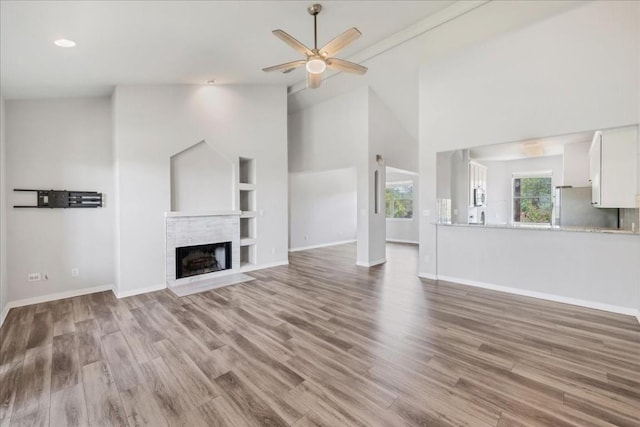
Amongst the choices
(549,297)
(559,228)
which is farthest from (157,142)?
(549,297)

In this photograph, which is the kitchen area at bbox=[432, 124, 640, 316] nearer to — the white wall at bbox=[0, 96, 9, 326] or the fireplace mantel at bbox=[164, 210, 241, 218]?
the fireplace mantel at bbox=[164, 210, 241, 218]

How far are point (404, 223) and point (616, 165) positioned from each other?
682 cm

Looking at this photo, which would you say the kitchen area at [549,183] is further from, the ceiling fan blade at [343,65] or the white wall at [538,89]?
the ceiling fan blade at [343,65]

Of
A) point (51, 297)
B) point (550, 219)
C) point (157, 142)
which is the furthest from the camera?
point (157, 142)

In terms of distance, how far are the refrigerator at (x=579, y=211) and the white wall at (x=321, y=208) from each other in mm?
4716

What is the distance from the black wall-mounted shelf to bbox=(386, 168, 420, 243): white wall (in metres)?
8.14

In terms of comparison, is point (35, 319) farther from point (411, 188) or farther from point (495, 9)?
point (411, 188)

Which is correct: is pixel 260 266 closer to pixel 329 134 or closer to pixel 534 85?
pixel 329 134

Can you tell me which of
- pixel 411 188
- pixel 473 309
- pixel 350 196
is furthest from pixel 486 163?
pixel 350 196

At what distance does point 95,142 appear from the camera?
15.5ft

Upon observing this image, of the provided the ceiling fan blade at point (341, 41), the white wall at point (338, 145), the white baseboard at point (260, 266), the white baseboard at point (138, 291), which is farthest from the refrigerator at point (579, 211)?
the white baseboard at point (138, 291)

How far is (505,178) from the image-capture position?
5.43 meters

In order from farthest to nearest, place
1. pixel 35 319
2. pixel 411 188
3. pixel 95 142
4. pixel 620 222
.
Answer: pixel 411 188 → pixel 95 142 → pixel 620 222 → pixel 35 319

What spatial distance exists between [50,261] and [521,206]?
7.76m
